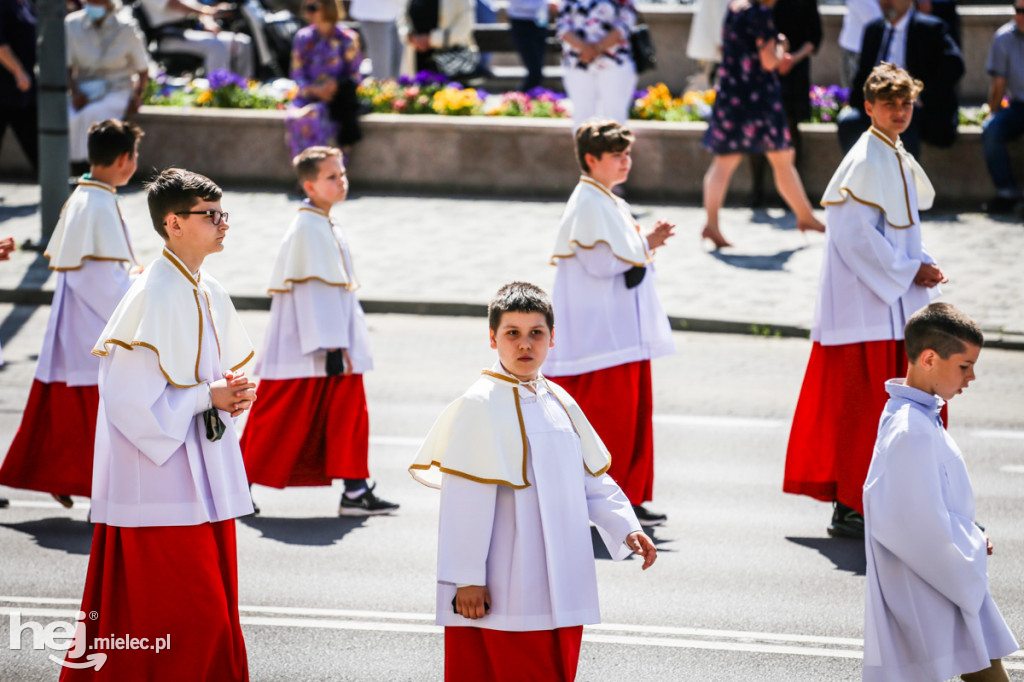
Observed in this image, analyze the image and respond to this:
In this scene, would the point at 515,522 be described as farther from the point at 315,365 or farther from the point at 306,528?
the point at 315,365

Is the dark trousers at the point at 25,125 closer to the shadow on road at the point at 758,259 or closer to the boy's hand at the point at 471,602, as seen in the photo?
the shadow on road at the point at 758,259

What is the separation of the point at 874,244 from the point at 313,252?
3.07 metres

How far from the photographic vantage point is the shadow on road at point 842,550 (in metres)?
7.38

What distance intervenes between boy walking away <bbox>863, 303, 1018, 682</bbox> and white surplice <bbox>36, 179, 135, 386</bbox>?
4.50m

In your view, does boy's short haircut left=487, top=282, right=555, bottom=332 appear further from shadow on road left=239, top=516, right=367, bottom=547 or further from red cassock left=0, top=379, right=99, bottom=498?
red cassock left=0, top=379, right=99, bottom=498

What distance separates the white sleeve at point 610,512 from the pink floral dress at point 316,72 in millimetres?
12553

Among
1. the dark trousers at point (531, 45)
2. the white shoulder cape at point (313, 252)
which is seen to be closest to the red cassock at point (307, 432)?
the white shoulder cape at point (313, 252)

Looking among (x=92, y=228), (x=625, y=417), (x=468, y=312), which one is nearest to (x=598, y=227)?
(x=625, y=417)

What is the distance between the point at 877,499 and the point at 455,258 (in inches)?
405

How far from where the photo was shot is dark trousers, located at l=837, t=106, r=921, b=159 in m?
14.8

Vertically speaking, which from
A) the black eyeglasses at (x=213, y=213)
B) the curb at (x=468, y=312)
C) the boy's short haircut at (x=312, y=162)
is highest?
the black eyeglasses at (x=213, y=213)

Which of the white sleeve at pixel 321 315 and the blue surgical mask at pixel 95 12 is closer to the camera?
the white sleeve at pixel 321 315

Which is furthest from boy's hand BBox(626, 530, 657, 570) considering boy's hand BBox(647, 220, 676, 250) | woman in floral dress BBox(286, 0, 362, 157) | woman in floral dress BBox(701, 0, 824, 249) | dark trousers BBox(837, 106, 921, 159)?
woman in floral dress BBox(286, 0, 362, 157)

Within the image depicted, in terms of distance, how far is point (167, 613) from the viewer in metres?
5.21
